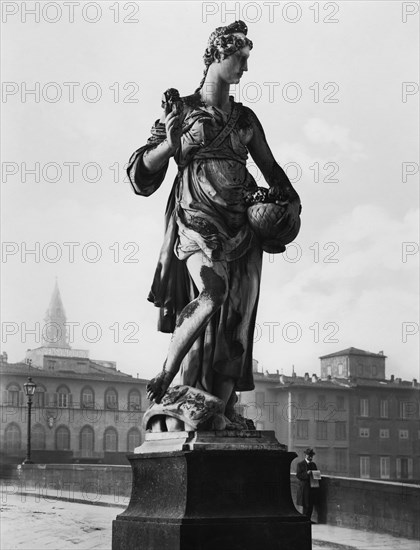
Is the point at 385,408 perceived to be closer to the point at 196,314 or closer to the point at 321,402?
the point at 321,402

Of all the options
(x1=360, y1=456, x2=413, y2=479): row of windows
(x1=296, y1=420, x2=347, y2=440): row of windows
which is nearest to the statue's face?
(x1=296, y1=420, x2=347, y2=440): row of windows

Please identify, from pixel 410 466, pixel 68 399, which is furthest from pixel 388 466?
pixel 68 399

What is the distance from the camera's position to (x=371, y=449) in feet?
288

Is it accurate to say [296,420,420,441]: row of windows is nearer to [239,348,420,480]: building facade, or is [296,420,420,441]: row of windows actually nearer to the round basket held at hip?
[239,348,420,480]: building facade

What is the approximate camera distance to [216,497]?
621 cm

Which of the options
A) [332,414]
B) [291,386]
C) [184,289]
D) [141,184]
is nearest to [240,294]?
[184,289]

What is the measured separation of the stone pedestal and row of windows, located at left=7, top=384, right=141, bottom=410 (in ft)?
245

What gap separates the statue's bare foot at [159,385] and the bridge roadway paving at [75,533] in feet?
21.2

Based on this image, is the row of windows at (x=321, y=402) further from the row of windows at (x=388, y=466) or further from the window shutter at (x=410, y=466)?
the window shutter at (x=410, y=466)

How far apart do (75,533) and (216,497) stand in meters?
Result: 8.65

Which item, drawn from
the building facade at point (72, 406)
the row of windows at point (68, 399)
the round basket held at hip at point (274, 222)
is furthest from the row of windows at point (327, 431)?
the round basket held at hip at point (274, 222)

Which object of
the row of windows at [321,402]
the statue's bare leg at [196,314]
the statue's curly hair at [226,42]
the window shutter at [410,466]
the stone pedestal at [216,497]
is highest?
the statue's curly hair at [226,42]

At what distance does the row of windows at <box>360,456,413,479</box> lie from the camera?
3427 inches

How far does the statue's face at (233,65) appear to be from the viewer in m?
6.99
